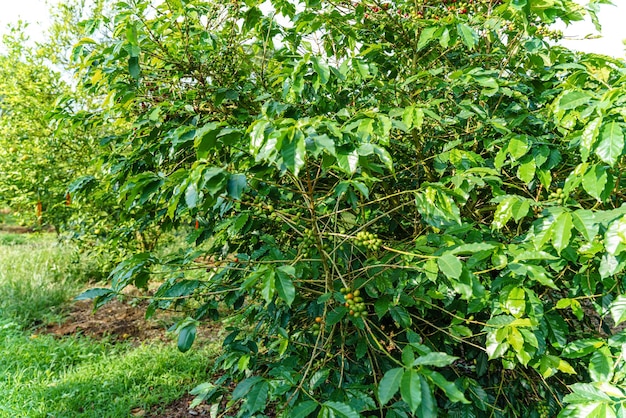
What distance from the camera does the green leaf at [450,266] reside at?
3.98 ft

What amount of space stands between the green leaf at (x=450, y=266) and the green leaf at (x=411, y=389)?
0.96ft

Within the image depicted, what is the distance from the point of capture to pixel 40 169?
14.2 ft

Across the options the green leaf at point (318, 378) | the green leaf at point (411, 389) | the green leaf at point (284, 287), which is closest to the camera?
the green leaf at point (411, 389)

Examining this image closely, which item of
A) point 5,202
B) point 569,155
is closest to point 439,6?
point 569,155

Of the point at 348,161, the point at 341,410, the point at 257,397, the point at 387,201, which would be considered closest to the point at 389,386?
the point at 341,410

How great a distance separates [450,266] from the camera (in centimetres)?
124

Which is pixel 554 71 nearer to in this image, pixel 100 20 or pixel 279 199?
pixel 279 199

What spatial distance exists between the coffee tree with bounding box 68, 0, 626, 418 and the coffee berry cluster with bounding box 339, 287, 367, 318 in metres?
0.01

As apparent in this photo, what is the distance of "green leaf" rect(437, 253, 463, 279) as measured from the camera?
1214 mm

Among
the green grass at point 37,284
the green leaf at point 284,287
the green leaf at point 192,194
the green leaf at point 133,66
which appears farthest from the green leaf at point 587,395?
the green grass at point 37,284

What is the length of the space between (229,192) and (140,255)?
0.61 metres

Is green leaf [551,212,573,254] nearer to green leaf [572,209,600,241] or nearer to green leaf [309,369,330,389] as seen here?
green leaf [572,209,600,241]

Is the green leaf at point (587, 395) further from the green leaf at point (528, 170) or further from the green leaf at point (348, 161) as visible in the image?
the green leaf at point (348, 161)

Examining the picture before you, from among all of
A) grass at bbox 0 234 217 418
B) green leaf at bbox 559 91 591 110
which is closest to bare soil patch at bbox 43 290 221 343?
grass at bbox 0 234 217 418
